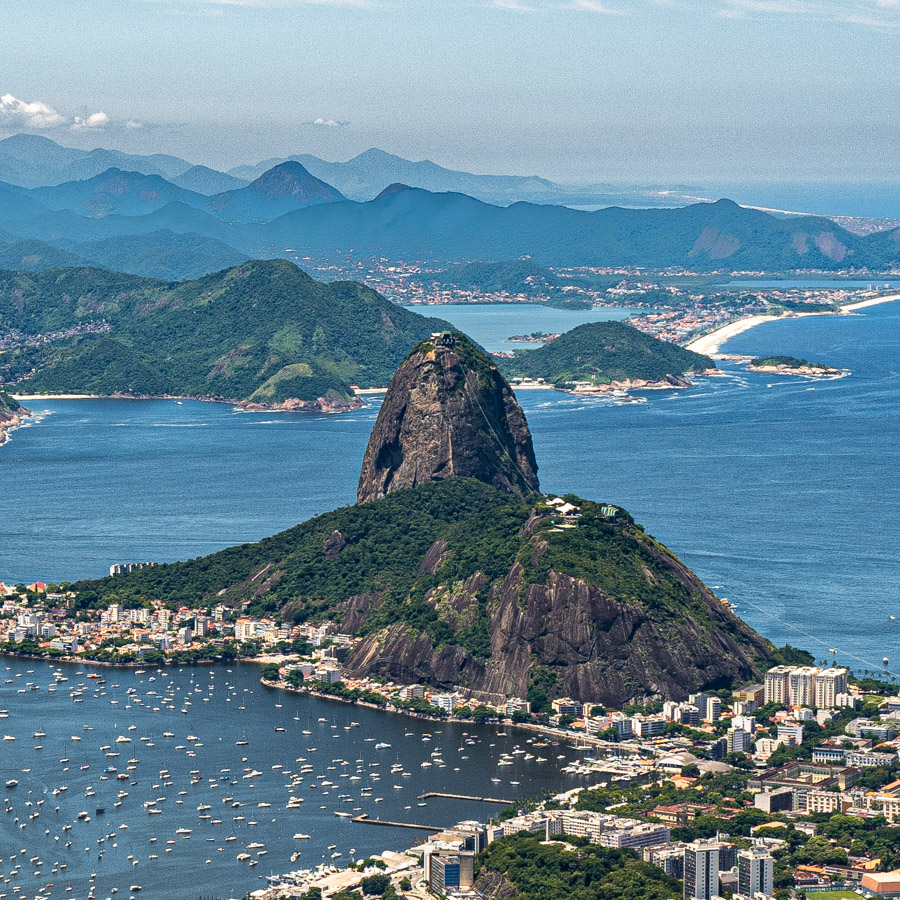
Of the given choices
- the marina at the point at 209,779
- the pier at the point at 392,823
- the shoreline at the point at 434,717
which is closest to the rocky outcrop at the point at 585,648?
the shoreline at the point at 434,717

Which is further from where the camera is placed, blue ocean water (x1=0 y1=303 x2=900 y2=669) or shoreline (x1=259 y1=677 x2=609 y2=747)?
blue ocean water (x1=0 y1=303 x2=900 y2=669)

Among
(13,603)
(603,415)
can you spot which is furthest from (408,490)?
(603,415)

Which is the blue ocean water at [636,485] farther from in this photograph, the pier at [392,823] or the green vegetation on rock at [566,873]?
the green vegetation on rock at [566,873]

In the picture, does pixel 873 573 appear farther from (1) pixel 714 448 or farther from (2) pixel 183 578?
(1) pixel 714 448

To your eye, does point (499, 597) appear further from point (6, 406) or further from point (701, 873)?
point (6, 406)

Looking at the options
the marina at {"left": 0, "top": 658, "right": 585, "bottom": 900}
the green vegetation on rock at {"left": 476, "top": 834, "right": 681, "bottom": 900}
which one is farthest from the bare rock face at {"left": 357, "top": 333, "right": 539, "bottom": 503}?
the green vegetation on rock at {"left": 476, "top": 834, "right": 681, "bottom": 900}

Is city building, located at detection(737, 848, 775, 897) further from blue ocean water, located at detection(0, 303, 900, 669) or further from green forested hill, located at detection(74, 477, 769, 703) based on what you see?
blue ocean water, located at detection(0, 303, 900, 669)
